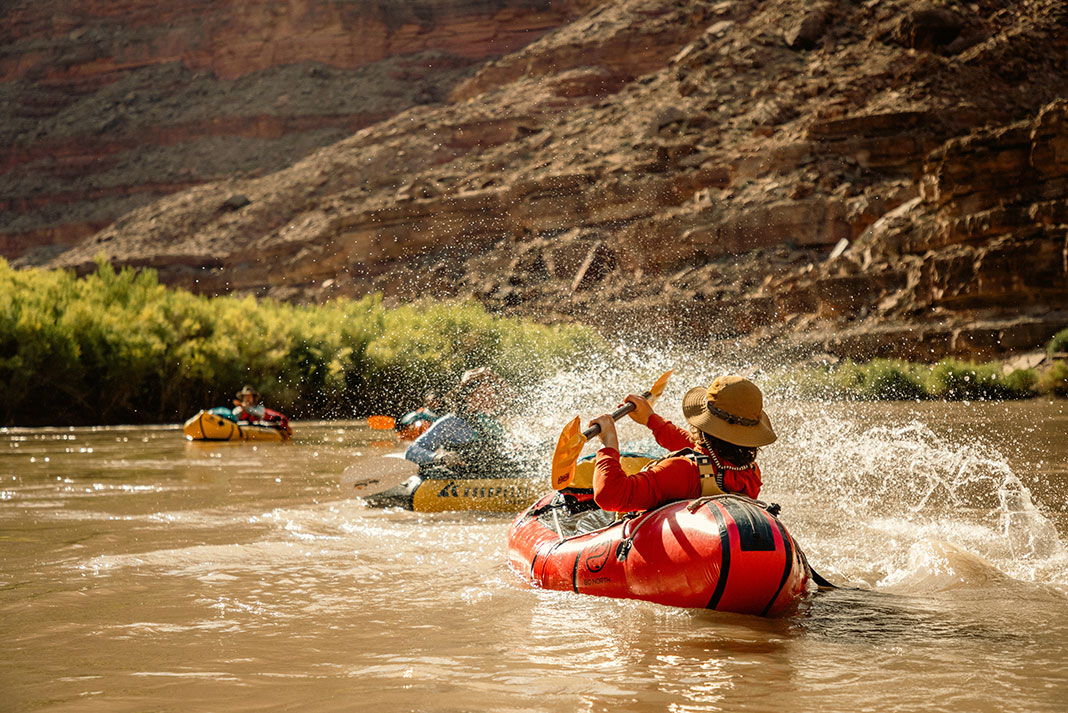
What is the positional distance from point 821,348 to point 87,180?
5161 centimetres

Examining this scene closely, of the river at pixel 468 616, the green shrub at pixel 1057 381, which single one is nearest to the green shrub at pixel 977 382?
the green shrub at pixel 1057 381

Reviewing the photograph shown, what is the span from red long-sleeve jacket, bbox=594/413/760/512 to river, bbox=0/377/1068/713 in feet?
1.78

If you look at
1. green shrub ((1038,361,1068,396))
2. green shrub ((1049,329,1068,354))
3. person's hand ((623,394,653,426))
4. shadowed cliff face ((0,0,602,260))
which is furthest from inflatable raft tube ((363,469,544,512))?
shadowed cliff face ((0,0,602,260))

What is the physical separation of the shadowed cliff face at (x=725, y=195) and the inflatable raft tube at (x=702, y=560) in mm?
23233

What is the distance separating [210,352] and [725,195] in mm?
20094

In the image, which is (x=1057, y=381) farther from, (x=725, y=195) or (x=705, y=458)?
(x=705, y=458)

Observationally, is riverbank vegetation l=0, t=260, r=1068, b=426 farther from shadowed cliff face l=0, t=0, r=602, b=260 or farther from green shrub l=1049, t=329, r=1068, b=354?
shadowed cliff face l=0, t=0, r=602, b=260

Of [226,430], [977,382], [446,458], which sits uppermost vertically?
[446,458]

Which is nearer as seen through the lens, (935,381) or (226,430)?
(226,430)

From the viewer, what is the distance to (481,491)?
966cm

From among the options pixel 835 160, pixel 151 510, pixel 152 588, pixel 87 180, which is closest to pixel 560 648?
pixel 152 588

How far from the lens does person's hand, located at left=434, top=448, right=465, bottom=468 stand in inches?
392

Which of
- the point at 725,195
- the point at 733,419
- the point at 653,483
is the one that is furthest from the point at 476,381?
the point at 725,195

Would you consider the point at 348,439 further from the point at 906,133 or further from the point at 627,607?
the point at 906,133
